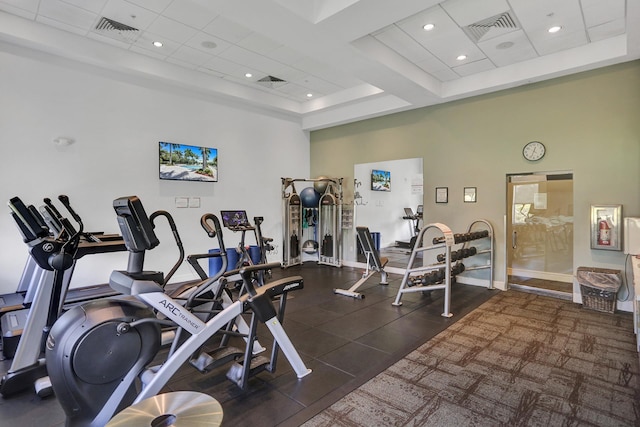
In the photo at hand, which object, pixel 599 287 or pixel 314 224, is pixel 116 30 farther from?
pixel 599 287

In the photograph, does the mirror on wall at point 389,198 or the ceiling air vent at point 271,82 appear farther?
the mirror on wall at point 389,198

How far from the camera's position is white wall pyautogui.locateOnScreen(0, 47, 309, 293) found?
486 centimetres

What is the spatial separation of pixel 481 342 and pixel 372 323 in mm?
1258

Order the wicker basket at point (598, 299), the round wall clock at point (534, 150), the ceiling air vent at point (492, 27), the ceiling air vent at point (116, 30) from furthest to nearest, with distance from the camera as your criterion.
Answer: the round wall clock at point (534, 150) → the wicker basket at point (598, 299) → the ceiling air vent at point (116, 30) → the ceiling air vent at point (492, 27)

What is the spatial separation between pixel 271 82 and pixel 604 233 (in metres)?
6.06

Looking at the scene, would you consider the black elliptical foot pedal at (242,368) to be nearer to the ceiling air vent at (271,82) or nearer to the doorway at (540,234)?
the doorway at (540,234)

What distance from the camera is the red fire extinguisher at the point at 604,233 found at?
15.9 feet

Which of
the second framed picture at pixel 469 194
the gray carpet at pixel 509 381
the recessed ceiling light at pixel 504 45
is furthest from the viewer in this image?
the second framed picture at pixel 469 194

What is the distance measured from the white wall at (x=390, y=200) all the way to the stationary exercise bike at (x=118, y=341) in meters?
5.04

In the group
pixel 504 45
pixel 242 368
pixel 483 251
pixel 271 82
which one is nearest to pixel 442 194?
pixel 483 251

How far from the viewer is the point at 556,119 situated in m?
5.37

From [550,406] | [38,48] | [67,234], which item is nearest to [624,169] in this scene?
[550,406]

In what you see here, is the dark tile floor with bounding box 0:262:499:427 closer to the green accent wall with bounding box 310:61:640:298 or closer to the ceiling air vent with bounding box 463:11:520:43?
the green accent wall with bounding box 310:61:640:298

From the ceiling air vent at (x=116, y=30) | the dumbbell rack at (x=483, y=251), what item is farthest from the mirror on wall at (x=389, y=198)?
the ceiling air vent at (x=116, y=30)
